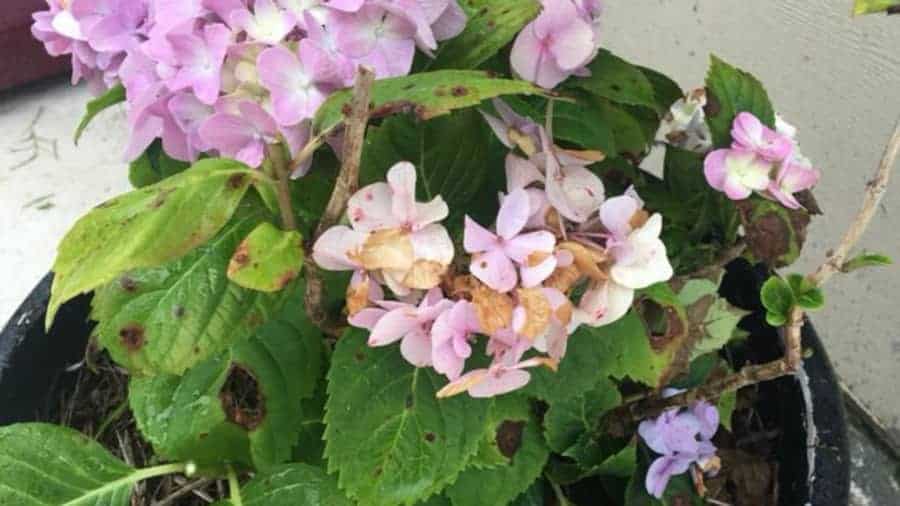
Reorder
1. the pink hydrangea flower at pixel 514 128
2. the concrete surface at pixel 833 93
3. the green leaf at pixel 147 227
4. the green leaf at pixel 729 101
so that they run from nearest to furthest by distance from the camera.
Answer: the green leaf at pixel 147 227 < the pink hydrangea flower at pixel 514 128 < the green leaf at pixel 729 101 < the concrete surface at pixel 833 93

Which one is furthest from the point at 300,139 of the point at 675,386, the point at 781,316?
the point at 675,386

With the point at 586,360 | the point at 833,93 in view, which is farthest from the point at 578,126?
→ the point at 833,93

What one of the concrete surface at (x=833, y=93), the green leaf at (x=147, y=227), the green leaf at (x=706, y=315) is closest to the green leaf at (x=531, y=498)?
the green leaf at (x=706, y=315)

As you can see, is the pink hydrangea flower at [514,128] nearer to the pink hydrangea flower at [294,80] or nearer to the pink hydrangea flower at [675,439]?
the pink hydrangea flower at [294,80]

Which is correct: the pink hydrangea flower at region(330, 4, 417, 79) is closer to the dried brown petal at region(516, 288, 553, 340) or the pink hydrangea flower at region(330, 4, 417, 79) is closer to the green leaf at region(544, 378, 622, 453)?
the dried brown petal at region(516, 288, 553, 340)

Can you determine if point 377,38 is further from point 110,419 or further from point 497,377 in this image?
point 110,419

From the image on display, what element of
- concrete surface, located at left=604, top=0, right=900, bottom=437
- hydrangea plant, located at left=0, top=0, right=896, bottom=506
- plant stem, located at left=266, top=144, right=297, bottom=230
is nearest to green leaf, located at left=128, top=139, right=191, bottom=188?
hydrangea plant, located at left=0, top=0, right=896, bottom=506
